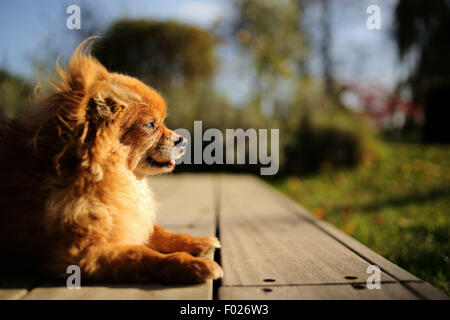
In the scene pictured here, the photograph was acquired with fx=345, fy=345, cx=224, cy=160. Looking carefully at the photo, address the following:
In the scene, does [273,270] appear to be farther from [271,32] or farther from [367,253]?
[271,32]

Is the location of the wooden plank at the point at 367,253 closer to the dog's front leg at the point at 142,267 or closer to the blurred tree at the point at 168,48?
the dog's front leg at the point at 142,267

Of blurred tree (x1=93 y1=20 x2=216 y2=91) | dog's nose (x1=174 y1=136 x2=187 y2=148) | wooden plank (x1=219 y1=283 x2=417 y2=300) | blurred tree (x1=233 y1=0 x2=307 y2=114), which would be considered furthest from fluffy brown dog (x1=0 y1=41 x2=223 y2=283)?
blurred tree (x1=233 y1=0 x2=307 y2=114)

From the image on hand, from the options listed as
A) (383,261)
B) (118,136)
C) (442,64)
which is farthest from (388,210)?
(442,64)

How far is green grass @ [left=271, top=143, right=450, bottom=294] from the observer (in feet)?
8.98

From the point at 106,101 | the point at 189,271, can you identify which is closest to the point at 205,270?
the point at 189,271

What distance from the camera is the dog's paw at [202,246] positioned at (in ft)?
5.75

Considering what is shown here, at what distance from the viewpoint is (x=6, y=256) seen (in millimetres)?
1414

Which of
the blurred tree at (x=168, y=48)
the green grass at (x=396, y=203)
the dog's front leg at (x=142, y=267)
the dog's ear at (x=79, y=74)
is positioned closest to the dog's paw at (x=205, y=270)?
the dog's front leg at (x=142, y=267)

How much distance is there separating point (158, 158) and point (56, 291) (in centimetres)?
101

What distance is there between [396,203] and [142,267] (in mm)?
4483

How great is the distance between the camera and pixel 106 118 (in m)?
1.66

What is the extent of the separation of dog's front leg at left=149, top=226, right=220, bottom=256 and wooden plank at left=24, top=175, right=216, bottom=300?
0.40 metres

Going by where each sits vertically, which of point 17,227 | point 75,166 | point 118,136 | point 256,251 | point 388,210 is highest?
point 118,136
